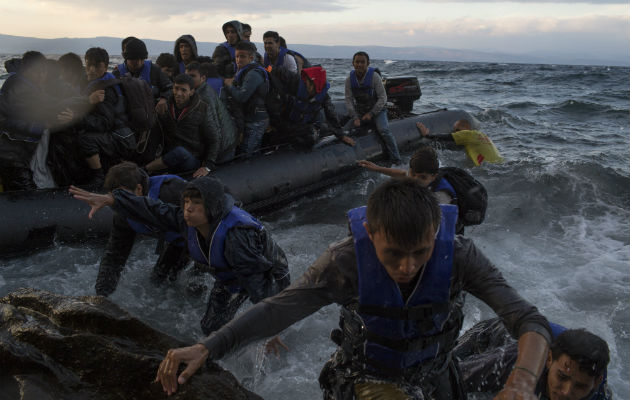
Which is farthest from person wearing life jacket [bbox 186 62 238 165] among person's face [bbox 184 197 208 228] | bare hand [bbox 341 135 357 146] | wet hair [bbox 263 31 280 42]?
person's face [bbox 184 197 208 228]

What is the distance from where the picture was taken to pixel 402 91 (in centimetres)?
1029

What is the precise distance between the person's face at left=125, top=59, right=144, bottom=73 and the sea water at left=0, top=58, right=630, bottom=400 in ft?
6.91

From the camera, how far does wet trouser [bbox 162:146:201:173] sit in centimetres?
553

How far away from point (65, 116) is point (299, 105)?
112 inches

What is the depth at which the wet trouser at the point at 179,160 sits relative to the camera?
5527mm

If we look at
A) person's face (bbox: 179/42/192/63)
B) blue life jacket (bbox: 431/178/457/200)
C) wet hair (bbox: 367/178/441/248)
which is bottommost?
blue life jacket (bbox: 431/178/457/200)

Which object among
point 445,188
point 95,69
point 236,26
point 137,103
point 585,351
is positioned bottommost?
point 585,351

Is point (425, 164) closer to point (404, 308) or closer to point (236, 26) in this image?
point (404, 308)

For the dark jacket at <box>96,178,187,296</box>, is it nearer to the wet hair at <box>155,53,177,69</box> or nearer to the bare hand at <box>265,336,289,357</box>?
the bare hand at <box>265,336,289,357</box>

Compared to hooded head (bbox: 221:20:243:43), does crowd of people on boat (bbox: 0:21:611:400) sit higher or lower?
lower

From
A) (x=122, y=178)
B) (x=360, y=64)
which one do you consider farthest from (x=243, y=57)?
(x=122, y=178)

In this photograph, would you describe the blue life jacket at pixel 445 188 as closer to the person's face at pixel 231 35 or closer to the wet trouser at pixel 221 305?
the wet trouser at pixel 221 305

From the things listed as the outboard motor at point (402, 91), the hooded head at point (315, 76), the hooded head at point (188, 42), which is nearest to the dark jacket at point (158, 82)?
the hooded head at point (188, 42)

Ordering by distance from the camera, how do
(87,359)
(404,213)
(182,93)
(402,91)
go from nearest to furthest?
(404,213)
(87,359)
(182,93)
(402,91)
